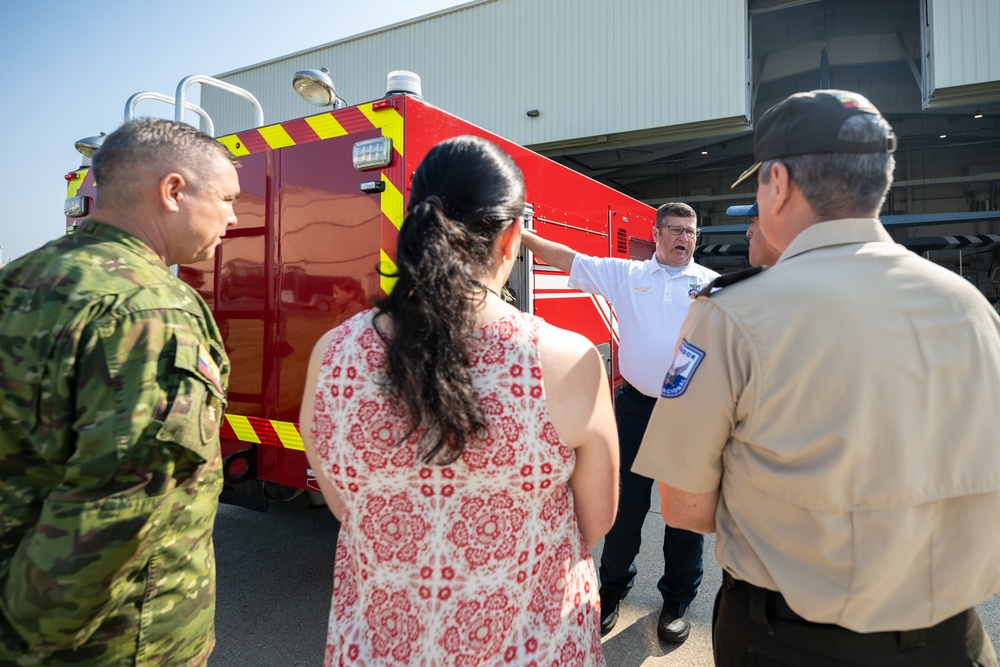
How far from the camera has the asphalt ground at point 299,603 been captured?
2559 mm

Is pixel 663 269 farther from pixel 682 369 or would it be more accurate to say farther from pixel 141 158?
pixel 141 158

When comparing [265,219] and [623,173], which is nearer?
[265,219]

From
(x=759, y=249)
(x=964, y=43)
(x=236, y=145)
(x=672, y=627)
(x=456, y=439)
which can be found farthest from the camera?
(x=964, y=43)

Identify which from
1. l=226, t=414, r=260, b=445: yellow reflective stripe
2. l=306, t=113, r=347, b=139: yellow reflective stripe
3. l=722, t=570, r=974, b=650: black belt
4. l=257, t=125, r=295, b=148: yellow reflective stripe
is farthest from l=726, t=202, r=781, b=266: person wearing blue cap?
l=226, t=414, r=260, b=445: yellow reflective stripe

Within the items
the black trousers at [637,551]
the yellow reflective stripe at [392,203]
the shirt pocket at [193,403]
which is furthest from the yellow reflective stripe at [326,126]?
the black trousers at [637,551]

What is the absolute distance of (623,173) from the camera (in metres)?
16.5

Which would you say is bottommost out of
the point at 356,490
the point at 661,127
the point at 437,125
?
the point at 356,490

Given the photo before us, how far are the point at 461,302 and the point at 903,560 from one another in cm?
86

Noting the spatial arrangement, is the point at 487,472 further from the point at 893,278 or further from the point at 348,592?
the point at 893,278

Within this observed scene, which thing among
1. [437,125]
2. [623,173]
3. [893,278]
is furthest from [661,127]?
[893,278]

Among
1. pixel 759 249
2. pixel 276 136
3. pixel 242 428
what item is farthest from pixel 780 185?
pixel 242 428

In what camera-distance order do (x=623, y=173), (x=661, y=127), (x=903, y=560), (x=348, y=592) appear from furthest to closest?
(x=623, y=173) < (x=661, y=127) < (x=348, y=592) < (x=903, y=560)

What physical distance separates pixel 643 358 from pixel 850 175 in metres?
1.71

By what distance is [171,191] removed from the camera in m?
1.43
